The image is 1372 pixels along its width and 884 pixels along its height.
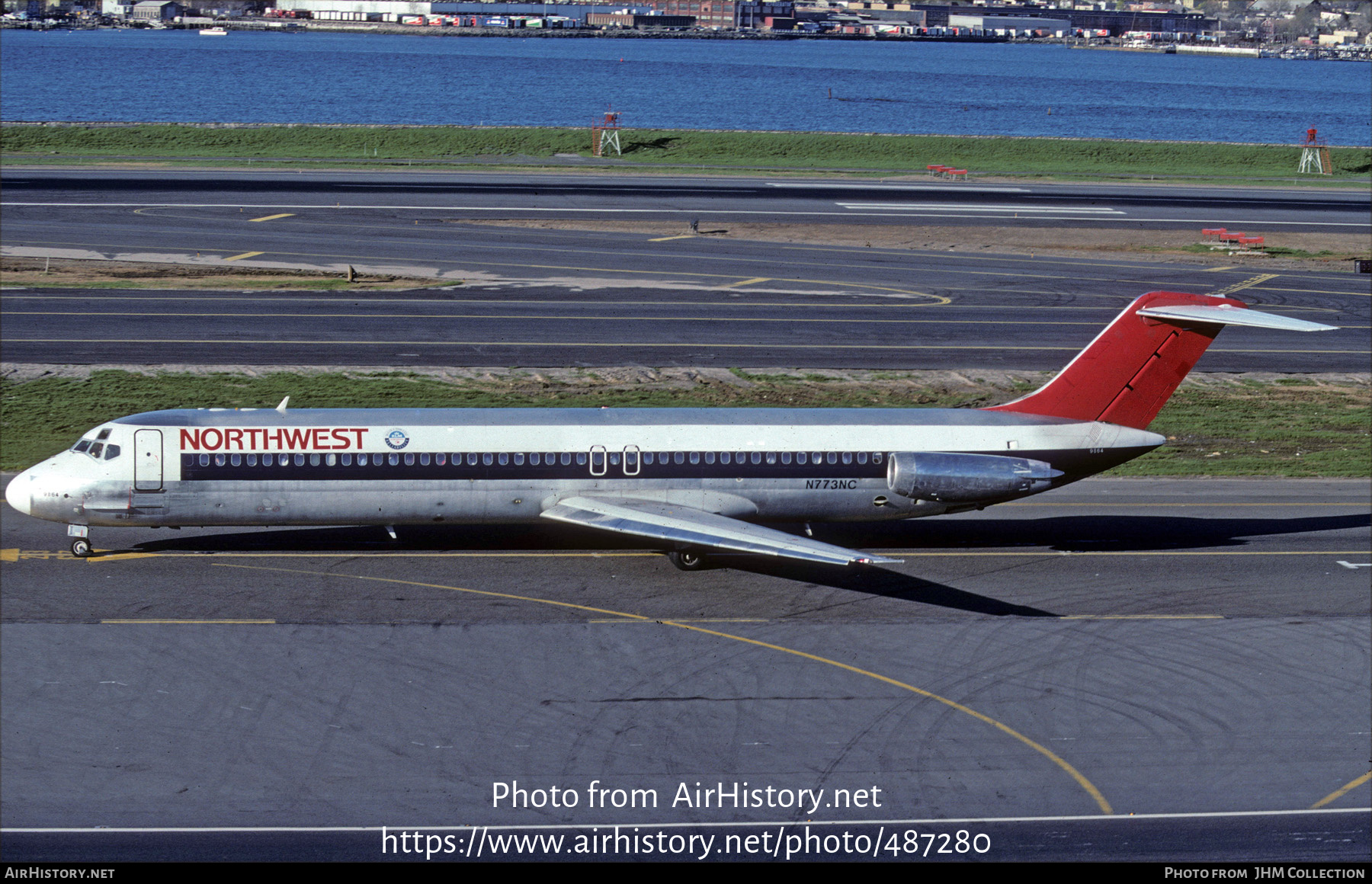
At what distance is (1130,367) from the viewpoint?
32.7 m

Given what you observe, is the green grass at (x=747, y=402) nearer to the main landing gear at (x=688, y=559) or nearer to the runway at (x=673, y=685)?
the runway at (x=673, y=685)

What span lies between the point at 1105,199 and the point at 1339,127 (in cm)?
12409

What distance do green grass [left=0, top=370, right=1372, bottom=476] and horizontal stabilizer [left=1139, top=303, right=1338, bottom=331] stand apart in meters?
9.32

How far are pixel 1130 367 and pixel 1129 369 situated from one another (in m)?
0.08

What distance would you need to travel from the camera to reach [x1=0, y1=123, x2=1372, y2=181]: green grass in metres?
111

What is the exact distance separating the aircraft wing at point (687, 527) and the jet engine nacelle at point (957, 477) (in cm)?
327

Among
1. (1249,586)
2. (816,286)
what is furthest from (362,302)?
(1249,586)

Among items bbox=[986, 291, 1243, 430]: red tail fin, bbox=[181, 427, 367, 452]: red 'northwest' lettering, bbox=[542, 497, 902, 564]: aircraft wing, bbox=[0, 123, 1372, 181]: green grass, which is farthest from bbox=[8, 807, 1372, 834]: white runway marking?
bbox=[0, 123, 1372, 181]: green grass

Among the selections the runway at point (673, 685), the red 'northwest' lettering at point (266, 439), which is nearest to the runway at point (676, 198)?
the red 'northwest' lettering at point (266, 439)

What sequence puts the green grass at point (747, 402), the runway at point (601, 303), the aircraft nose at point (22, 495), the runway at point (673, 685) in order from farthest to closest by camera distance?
the runway at point (601, 303), the green grass at point (747, 402), the aircraft nose at point (22, 495), the runway at point (673, 685)

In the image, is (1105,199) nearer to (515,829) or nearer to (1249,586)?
(1249,586)

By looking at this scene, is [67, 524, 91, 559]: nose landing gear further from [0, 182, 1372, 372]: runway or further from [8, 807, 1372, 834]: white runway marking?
[0, 182, 1372, 372]: runway

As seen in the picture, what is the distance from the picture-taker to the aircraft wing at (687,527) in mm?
28172

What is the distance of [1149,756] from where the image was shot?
22469mm
